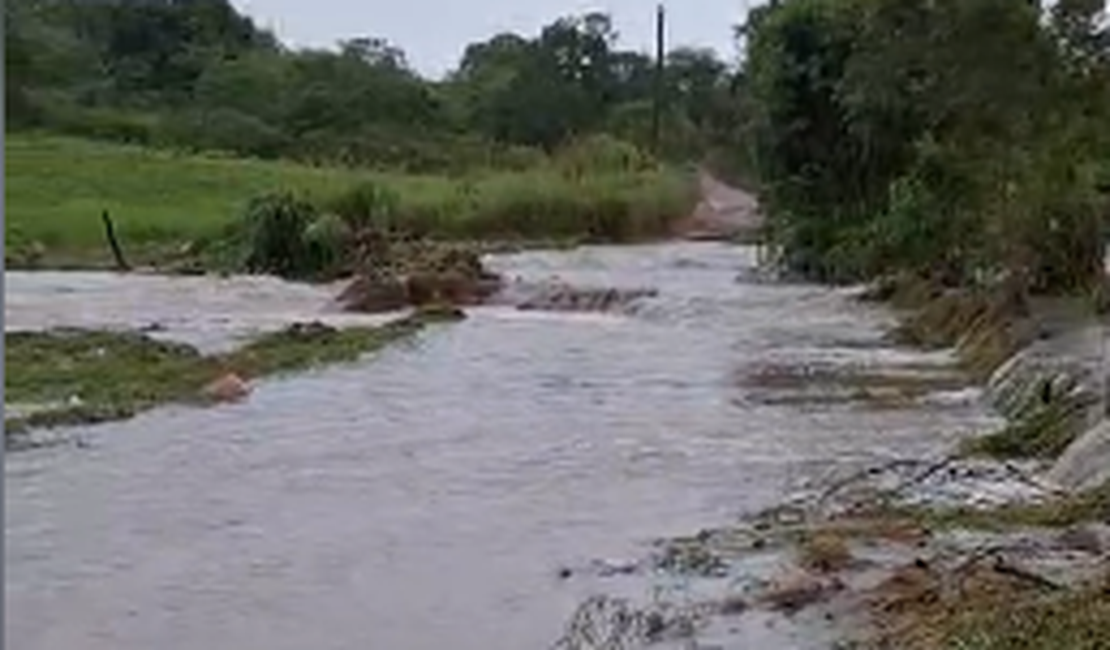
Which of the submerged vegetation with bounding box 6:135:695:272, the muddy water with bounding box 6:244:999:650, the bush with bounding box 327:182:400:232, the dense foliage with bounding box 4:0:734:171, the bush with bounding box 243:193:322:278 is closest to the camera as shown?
the muddy water with bounding box 6:244:999:650

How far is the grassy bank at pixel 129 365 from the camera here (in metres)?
15.0

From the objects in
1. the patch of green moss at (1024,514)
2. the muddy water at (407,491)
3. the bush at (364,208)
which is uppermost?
the bush at (364,208)

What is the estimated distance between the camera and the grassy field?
41188 mm

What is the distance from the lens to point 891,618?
7301 mm

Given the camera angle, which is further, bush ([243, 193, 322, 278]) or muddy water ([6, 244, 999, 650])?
bush ([243, 193, 322, 278])

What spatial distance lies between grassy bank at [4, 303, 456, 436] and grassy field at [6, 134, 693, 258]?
1797 cm

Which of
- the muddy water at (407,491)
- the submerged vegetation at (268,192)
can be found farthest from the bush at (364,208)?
the muddy water at (407,491)

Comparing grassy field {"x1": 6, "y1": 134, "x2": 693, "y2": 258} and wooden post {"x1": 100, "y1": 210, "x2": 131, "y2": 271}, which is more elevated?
grassy field {"x1": 6, "y1": 134, "x2": 693, "y2": 258}

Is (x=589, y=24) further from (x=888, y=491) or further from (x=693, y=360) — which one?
(x=888, y=491)

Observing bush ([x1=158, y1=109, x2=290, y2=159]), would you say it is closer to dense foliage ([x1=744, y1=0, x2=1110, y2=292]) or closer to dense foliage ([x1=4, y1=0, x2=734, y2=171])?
dense foliage ([x1=4, y1=0, x2=734, y2=171])

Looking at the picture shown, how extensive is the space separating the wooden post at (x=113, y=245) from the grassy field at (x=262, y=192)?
43cm

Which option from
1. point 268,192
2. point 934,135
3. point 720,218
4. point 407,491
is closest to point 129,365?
point 407,491

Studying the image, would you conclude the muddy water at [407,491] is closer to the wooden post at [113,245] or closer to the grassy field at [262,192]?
the wooden post at [113,245]

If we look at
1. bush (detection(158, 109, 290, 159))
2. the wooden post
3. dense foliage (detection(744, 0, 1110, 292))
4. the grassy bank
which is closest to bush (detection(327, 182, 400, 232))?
the wooden post
